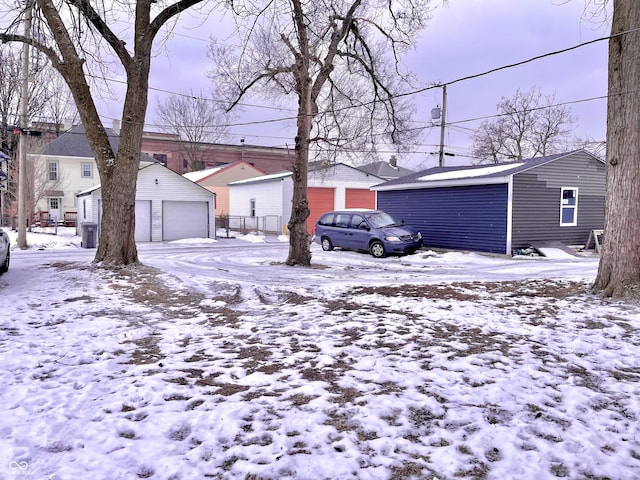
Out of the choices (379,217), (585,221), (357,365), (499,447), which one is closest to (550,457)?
(499,447)

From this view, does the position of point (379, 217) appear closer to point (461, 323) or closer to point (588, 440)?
point (461, 323)

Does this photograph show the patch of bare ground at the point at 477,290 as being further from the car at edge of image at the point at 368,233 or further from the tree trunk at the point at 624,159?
the car at edge of image at the point at 368,233

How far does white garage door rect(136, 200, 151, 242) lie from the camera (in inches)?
973

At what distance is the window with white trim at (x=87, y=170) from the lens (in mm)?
38531

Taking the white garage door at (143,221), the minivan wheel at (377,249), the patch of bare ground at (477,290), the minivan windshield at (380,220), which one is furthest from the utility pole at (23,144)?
the patch of bare ground at (477,290)

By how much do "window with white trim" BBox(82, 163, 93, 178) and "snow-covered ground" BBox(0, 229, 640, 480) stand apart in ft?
110

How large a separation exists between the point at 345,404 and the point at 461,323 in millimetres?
3104

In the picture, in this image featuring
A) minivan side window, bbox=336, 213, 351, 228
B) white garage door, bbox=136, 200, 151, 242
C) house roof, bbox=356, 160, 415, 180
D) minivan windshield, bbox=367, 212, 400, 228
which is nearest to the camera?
minivan windshield, bbox=367, 212, 400, 228

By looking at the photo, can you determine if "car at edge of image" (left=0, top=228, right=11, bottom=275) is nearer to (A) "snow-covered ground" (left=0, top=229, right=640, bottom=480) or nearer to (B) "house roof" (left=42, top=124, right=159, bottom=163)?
(A) "snow-covered ground" (left=0, top=229, right=640, bottom=480)

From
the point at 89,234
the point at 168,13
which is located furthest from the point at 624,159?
the point at 89,234

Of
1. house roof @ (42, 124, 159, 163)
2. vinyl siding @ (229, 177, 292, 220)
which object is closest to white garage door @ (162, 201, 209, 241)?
vinyl siding @ (229, 177, 292, 220)

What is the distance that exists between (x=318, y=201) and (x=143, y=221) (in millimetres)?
10629

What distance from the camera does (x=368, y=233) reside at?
17.1 meters

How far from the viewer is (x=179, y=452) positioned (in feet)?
9.59
